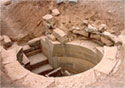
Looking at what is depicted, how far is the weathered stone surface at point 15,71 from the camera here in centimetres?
396

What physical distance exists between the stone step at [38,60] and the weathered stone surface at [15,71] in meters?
1.68

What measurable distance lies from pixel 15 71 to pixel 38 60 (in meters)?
2.10

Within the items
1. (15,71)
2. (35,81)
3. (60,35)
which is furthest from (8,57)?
(60,35)

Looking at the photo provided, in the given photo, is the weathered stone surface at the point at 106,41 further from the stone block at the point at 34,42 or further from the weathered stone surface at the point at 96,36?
the stone block at the point at 34,42

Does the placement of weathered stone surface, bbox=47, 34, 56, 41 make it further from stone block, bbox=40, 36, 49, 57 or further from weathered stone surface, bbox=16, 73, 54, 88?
weathered stone surface, bbox=16, 73, 54, 88

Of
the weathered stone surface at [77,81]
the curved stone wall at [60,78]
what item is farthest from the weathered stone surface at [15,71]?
the weathered stone surface at [77,81]

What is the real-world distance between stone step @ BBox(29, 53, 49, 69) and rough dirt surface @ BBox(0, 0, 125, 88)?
75 cm

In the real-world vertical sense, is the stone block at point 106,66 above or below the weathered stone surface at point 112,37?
below

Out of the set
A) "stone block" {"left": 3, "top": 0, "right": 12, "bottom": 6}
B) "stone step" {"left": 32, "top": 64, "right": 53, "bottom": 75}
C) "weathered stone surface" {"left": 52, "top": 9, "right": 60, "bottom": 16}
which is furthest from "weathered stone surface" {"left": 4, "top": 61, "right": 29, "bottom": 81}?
"stone block" {"left": 3, "top": 0, "right": 12, "bottom": 6}

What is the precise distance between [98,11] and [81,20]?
0.62 meters

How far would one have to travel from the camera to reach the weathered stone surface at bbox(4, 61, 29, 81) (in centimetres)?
396

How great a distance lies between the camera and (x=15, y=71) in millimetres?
4098

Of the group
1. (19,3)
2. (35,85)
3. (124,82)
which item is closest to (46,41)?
(19,3)

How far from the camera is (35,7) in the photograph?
6.50 m
